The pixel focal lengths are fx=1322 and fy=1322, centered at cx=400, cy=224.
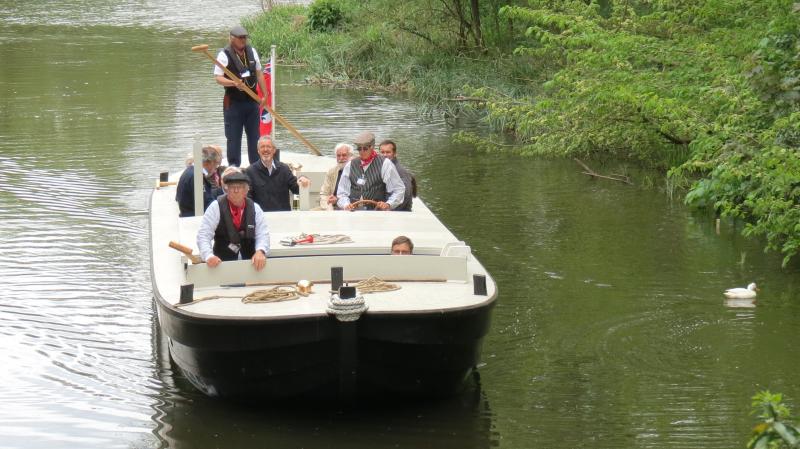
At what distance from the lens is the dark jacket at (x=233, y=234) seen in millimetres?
8898

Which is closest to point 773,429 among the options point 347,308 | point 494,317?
point 347,308

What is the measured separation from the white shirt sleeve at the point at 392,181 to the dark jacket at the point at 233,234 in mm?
1861

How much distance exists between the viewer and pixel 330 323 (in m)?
7.70

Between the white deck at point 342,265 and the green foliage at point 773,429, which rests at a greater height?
the green foliage at point 773,429

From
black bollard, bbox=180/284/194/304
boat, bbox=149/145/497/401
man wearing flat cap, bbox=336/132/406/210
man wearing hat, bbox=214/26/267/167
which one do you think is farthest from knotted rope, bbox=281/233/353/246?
man wearing hat, bbox=214/26/267/167

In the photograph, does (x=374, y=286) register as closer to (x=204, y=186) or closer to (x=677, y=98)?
(x=204, y=186)

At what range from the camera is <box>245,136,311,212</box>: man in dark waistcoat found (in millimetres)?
10812

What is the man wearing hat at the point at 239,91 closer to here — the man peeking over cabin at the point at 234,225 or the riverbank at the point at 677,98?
the riverbank at the point at 677,98

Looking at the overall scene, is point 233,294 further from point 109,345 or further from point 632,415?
point 632,415

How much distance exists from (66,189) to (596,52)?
6518mm

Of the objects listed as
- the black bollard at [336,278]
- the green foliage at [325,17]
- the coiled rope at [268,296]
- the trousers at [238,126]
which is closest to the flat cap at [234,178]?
the coiled rope at [268,296]

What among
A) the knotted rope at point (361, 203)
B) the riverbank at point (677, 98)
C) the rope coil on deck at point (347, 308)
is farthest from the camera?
the riverbank at point (677, 98)

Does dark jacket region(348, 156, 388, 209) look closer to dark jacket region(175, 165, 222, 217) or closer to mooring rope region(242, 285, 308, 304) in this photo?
dark jacket region(175, 165, 222, 217)

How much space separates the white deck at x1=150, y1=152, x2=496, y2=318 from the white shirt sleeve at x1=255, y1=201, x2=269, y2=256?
93mm
